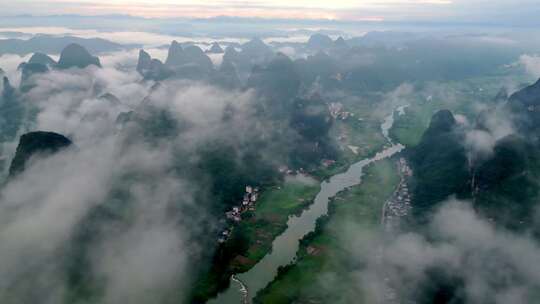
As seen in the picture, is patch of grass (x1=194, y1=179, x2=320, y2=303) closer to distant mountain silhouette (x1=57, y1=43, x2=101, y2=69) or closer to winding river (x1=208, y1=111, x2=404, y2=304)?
winding river (x1=208, y1=111, x2=404, y2=304)

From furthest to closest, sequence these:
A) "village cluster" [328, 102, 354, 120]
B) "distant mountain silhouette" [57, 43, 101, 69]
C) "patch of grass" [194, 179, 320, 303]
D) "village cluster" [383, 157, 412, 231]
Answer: "distant mountain silhouette" [57, 43, 101, 69] < "village cluster" [328, 102, 354, 120] < "village cluster" [383, 157, 412, 231] < "patch of grass" [194, 179, 320, 303]

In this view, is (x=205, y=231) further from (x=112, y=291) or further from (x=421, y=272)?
(x=421, y=272)

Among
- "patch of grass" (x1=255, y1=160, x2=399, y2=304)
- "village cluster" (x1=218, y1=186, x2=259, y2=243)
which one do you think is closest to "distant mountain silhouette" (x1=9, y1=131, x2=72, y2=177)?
"village cluster" (x1=218, y1=186, x2=259, y2=243)

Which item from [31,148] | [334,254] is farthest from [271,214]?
[31,148]

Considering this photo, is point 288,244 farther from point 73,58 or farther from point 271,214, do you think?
point 73,58

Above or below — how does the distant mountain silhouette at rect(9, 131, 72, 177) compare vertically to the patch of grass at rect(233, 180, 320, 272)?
above

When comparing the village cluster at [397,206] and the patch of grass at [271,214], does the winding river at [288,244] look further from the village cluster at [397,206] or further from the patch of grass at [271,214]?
the village cluster at [397,206]

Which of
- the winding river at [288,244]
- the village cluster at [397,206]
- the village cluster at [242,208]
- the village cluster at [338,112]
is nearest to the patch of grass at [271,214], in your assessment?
the winding river at [288,244]
